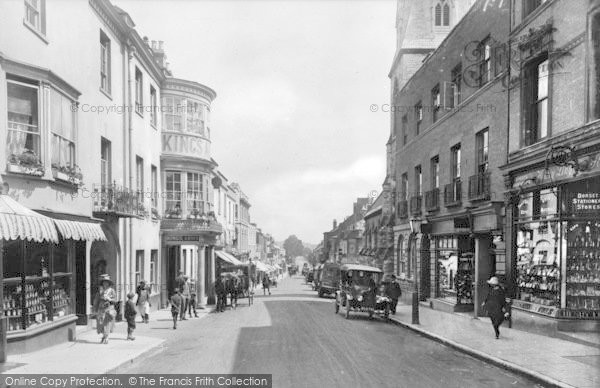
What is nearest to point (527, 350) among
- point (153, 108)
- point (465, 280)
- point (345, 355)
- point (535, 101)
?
point (345, 355)

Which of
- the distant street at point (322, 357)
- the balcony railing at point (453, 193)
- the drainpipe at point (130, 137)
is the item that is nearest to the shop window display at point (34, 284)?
the distant street at point (322, 357)

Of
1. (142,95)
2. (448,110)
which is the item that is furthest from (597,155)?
(142,95)

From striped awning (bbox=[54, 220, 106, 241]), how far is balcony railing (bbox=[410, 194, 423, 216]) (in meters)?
15.8

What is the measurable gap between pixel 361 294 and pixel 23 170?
12.3 meters

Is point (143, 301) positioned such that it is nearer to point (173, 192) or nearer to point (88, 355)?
point (88, 355)

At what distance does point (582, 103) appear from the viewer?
39.6ft

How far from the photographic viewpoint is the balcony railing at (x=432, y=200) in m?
22.4

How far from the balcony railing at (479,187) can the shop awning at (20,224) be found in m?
13.2

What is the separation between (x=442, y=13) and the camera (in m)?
33.2

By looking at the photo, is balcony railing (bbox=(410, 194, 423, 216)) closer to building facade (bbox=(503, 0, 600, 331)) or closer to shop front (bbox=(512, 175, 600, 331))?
building facade (bbox=(503, 0, 600, 331))

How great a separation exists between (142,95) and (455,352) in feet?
50.3

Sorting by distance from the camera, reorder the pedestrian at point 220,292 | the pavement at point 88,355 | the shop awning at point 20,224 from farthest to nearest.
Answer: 1. the pedestrian at point 220,292
2. the pavement at point 88,355
3. the shop awning at point 20,224

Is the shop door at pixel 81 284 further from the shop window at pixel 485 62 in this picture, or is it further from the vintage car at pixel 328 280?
the vintage car at pixel 328 280

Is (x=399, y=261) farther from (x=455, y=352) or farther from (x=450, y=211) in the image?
Answer: (x=455, y=352)
